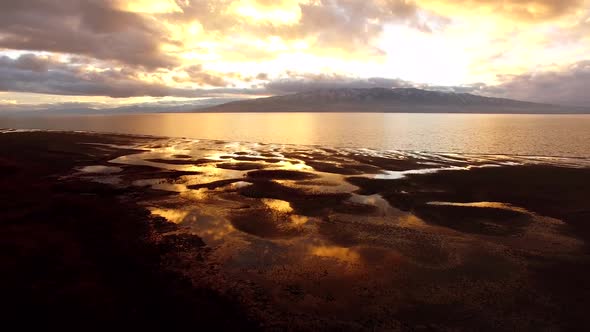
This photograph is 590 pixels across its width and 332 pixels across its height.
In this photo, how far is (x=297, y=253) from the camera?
12539mm

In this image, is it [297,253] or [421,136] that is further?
[421,136]

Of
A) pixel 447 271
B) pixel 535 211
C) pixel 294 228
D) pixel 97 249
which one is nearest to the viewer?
pixel 447 271

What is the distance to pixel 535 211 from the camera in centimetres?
1841

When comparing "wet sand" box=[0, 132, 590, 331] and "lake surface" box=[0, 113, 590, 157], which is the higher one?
"lake surface" box=[0, 113, 590, 157]

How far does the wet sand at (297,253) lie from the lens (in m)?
8.66

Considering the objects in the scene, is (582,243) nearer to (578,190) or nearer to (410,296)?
(410,296)

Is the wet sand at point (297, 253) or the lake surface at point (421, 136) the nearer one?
the wet sand at point (297, 253)

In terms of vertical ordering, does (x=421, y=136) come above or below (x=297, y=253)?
above

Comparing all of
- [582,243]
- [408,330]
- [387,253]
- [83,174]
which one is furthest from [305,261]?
[83,174]

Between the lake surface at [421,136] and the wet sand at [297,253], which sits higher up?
the lake surface at [421,136]

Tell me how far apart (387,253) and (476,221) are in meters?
6.71

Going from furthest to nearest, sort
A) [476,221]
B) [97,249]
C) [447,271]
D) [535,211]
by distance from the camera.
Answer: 1. [535,211]
2. [476,221]
3. [97,249]
4. [447,271]

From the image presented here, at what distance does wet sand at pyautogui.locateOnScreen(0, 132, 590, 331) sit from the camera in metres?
8.66

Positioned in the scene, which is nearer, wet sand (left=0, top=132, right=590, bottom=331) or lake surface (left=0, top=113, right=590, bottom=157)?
wet sand (left=0, top=132, right=590, bottom=331)
